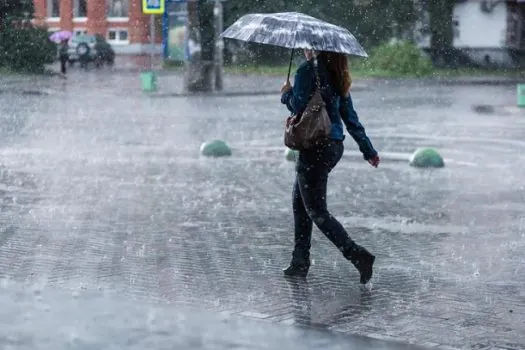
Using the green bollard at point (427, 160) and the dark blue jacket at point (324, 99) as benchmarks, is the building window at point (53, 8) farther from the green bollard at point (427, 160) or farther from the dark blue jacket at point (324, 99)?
the dark blue jacket at point (324, 99)

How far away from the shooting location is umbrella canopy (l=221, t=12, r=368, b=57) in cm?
805

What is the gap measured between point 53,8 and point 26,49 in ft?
93.2

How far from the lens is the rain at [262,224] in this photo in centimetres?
700

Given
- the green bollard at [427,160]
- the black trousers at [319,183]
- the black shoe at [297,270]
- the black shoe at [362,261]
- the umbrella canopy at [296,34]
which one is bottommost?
the green bollard at [427,160]

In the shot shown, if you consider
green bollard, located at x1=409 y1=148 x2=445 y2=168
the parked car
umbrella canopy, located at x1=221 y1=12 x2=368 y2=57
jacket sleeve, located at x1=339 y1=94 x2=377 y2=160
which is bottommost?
the parked car

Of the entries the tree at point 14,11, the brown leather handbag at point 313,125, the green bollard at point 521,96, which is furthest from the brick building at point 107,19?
the brown leather handbag at point 313,125

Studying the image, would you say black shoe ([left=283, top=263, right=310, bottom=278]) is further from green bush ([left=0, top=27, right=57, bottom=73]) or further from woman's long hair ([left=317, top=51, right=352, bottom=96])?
green bush ([left=0, top=27, right=57, bottom=73])

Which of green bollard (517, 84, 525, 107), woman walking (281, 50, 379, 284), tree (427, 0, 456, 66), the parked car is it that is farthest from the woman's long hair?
tree (427, 0, 456, 66)

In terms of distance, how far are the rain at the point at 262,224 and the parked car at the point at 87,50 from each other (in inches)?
1218

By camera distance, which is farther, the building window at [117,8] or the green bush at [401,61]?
the building window at [117,8]

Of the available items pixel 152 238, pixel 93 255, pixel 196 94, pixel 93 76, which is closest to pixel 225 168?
pixel 152 238

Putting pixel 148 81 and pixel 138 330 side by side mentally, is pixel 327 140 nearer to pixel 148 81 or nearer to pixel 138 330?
pixel 138 330

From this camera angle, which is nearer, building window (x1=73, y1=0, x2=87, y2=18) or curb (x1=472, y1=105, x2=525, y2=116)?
curb (x1=472, y1=105, x2=525, y2=116)

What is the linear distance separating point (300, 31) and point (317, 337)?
234 cm
